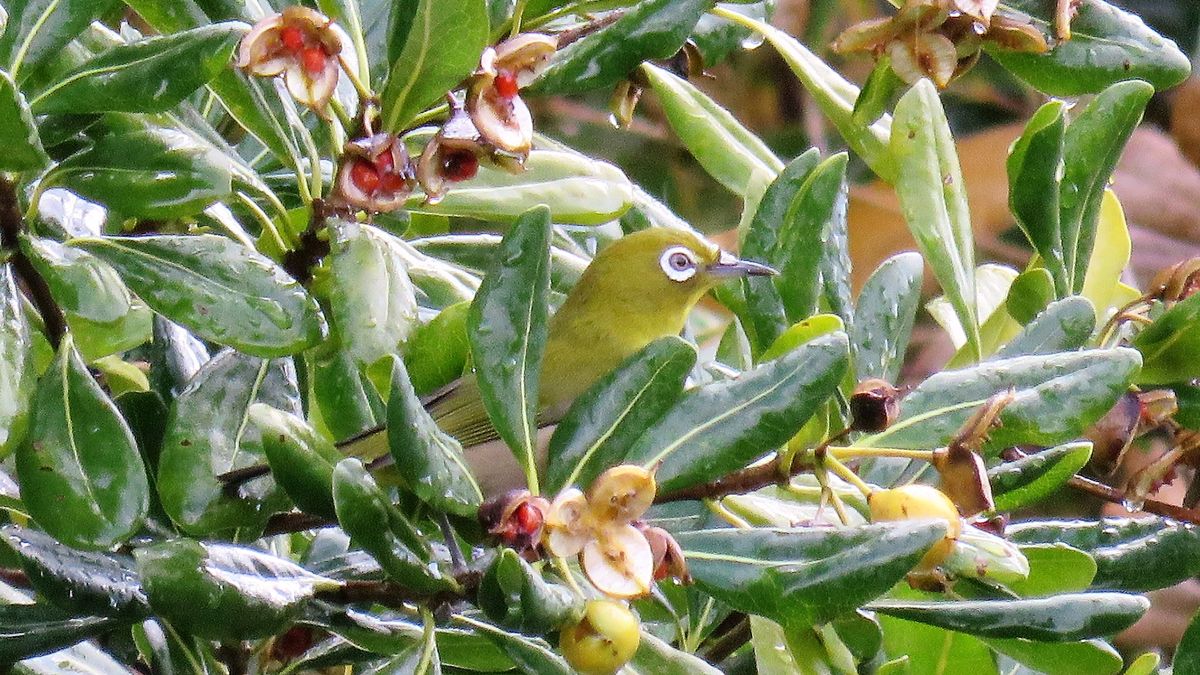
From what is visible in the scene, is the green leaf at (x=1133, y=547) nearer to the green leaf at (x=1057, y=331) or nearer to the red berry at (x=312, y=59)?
the green leaf at (x=1057, y=331)

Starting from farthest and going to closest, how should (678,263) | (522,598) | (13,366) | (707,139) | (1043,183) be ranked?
(678,263), (707,139), (1043,183), (13,366), (522,598)

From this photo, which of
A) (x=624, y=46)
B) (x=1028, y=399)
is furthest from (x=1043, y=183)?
(x=624, y=46)

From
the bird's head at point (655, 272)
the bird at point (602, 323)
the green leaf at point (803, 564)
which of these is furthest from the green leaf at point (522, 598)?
the bird's head at point (655, 272)

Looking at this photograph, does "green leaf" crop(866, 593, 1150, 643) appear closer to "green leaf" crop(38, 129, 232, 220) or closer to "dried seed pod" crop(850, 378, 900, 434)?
"dried seed pod" crop(850, 378, 900, 434)

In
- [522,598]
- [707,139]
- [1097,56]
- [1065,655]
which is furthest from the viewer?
A: [707,139]

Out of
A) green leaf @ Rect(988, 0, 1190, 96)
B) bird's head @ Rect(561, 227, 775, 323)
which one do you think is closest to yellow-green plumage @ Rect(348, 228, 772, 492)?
bird's head @ Rect(561, 227, 775, 323)

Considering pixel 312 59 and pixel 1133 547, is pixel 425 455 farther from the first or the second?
pixel 1133 547
